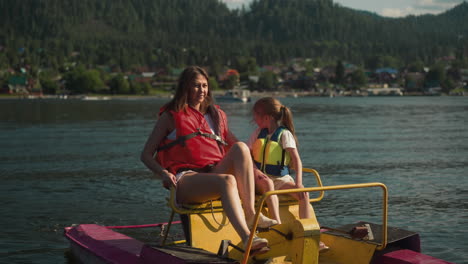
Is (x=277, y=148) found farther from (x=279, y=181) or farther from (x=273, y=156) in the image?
(x=279, y=181)

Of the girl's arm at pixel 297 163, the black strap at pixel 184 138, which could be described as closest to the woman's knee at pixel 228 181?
the black strap at pixel 184 138

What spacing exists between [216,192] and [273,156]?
1305 mm

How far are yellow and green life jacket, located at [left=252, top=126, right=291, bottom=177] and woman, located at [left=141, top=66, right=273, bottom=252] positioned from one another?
1.22 ft

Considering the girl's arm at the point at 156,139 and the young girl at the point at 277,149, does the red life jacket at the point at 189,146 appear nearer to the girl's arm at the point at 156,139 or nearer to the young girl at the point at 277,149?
the girl's arm at the point at 156,139

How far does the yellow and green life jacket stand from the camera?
829 centimetres

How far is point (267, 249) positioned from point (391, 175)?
1384cm

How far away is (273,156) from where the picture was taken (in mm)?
8305

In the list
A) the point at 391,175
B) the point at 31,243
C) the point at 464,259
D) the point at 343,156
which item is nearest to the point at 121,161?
the point at 343,156

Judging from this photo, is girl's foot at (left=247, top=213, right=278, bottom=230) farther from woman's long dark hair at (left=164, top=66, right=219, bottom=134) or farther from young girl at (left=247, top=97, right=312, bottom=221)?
woman's long dark hair at (left=164, top=66, right=219, bottom=134)

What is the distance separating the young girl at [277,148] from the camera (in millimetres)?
8156

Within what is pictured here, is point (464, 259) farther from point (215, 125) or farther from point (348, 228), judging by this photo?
point (215, 125)

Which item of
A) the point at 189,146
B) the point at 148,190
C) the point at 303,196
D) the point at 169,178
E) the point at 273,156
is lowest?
the point at 148,190

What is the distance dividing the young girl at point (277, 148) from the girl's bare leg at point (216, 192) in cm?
97

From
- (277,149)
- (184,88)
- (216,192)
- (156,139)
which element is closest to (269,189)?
(277,149)
